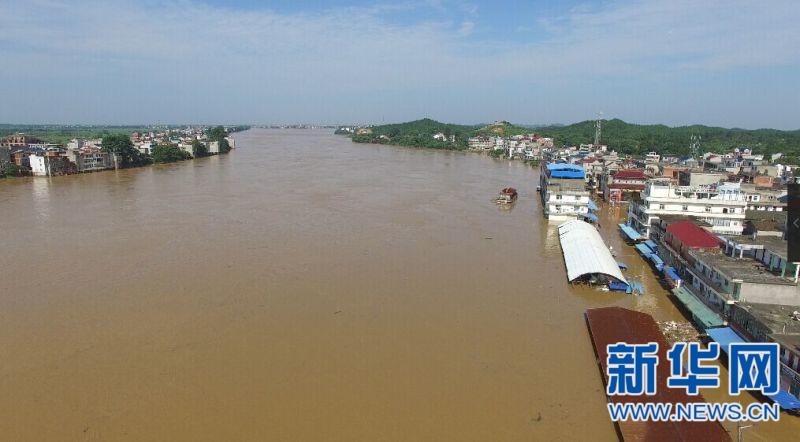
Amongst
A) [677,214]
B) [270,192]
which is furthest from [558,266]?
[270,192]

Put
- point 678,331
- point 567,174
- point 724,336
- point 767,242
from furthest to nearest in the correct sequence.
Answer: point 567,174 < point 767,242 < point 678,331 < point 724,336

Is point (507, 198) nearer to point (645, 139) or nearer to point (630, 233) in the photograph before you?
point (630, 233)

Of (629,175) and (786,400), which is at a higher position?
(629,175)

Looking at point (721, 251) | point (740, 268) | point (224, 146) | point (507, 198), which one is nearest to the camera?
point (740, 268)

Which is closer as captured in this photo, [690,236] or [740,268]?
[740,268]

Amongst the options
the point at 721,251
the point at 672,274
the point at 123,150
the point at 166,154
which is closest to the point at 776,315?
the point at 721,251

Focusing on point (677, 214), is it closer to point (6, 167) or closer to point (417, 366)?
point (417, 366)

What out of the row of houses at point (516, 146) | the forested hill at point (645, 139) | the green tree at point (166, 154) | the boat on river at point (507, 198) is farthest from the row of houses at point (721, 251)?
the green tree at point (166, 154)
